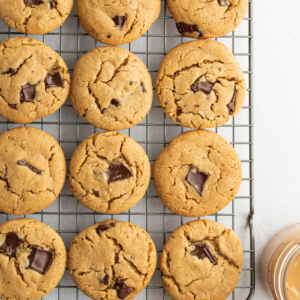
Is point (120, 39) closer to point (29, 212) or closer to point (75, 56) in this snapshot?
point (75, 56)

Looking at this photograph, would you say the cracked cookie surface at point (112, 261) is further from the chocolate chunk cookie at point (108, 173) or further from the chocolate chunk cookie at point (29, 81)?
the chocolate chunk cookie at point (29, 81)

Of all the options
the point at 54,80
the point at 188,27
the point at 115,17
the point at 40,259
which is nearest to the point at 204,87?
the point at 188,27

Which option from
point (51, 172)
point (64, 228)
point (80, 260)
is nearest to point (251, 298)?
point (80, 260)

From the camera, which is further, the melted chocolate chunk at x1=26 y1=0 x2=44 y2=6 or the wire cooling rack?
the wire cooling rack

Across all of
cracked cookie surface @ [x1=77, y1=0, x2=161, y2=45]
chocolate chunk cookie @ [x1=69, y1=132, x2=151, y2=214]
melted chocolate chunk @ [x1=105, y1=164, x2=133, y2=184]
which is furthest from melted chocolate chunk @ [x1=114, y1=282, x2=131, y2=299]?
cracked cookie surface @ [x1=77, y1=0, x2=161, y2=45]

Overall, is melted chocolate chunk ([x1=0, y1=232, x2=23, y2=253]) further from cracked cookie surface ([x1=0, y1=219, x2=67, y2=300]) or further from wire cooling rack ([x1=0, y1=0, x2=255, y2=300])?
wire cooling rack ([x1=0, y1=0, x2=255, y2=300])
